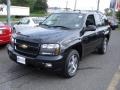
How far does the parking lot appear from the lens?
5129 millimetres

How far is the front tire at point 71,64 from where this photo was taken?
18.1ft

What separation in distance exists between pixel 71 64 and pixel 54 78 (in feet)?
1.88

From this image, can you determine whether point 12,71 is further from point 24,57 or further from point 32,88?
point 32,88

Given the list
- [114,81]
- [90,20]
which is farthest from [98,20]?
[114,81]

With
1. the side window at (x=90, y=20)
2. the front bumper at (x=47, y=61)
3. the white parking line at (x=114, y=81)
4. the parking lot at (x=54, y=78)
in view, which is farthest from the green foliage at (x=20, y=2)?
the front bumper at (x=47, y=61)

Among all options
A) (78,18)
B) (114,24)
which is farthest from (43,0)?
(78,18)

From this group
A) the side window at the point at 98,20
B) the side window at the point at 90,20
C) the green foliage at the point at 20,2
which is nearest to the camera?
the side window at the point at 90,20

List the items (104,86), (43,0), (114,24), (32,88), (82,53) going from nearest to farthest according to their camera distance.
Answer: (32,88), (104,86), (82,53), (114,24), (43,0)

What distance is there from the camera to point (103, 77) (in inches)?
233

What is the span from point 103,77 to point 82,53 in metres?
0.92

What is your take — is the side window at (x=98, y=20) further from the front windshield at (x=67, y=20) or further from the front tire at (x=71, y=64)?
the front tire at (x=71, y=64)

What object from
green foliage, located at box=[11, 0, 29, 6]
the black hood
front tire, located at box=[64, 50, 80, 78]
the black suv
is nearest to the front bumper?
the black suv

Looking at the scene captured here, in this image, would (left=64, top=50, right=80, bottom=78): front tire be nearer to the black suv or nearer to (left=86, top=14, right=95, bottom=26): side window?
the black suv

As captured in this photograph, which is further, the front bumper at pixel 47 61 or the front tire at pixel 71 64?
the front tire at pixel 71 64
